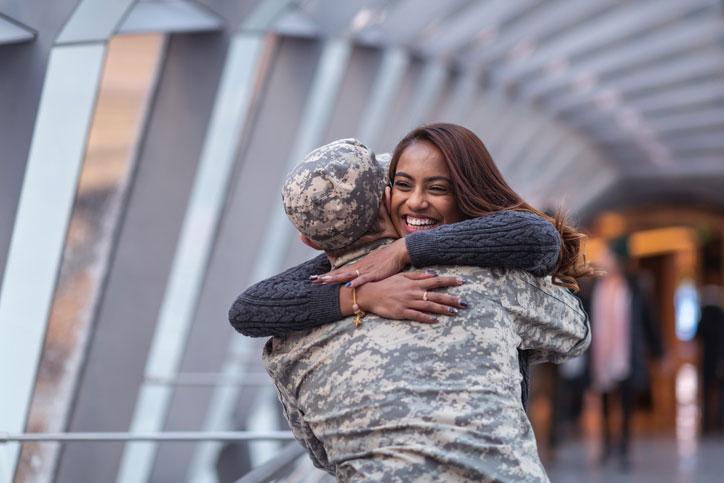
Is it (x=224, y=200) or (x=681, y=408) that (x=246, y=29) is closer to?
(x=224, y=200)

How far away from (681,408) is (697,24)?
9046 millimetres

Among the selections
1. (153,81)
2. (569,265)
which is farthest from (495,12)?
(569,265)

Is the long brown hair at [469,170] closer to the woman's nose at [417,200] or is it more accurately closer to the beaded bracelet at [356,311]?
the woman's nose at [417,200]

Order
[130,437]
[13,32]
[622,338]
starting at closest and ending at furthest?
[130,437] < [13,32] < [622,338]

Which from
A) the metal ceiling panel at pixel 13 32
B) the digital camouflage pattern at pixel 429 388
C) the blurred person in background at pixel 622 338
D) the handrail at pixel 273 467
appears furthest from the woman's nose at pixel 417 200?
the blurred person in background at pixel 622 338

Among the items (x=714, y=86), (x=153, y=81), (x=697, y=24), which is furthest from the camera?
(x=714, y=86)

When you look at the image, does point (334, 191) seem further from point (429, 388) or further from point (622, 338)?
point (622, 338)

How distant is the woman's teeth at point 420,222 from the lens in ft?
8.16

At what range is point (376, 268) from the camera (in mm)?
2301

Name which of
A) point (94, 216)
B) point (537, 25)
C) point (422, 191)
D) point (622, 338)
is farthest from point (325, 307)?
point (537, 25)

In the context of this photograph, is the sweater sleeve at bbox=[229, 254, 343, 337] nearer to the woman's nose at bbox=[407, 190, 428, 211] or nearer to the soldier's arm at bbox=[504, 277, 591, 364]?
the woman's nose at bbox=[407, 190, 428, 211]

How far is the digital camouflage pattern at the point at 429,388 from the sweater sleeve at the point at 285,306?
0.05 m

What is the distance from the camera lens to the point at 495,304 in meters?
2.20

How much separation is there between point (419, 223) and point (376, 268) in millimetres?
250
